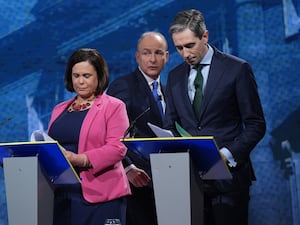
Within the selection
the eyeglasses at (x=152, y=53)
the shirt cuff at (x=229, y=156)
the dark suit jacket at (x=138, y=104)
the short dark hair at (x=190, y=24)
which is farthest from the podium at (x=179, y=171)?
the eyeglasses at (x=152, y=53)

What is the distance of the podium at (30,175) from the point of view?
2.54 metres

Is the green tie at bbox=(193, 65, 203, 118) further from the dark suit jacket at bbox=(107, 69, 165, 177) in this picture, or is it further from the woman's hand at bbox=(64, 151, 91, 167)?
the dark suit jacket at bbox=(107, 69, 165, 177)

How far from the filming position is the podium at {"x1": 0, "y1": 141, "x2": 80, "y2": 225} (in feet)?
8.34

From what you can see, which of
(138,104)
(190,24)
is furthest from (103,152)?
(138,104)

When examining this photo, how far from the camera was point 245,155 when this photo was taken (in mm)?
2672

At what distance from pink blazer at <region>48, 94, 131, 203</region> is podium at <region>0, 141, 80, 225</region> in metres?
0.17

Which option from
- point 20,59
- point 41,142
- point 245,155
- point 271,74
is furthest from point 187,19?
point 20,59

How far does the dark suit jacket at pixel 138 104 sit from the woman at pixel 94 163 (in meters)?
0.78

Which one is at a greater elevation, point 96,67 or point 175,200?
point 96,67

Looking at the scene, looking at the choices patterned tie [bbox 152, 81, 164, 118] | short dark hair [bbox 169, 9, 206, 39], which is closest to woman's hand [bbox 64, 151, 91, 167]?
short dark hair [bbox 169, 9, 206, 39]

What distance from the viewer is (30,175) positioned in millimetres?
2557

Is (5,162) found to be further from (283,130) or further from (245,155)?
(283,130)

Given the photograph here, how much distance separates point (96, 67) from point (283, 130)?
1723 mm

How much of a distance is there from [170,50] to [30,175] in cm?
190
